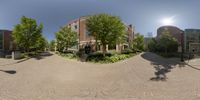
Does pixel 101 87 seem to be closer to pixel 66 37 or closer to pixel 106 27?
pixel 106 27

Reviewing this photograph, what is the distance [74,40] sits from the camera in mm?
35781

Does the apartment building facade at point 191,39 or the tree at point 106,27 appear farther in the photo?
the apartment building facade at point 191,39

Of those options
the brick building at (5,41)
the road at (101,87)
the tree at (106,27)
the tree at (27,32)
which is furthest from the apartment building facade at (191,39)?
the brick building at (5,41)

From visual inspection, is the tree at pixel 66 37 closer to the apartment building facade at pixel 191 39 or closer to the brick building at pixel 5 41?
the brick building at pixel 5 41

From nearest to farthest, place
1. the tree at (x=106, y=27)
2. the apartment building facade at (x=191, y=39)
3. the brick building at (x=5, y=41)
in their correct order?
the tree at (x=106, y=27) < the apartment building facade at (x=191, y=39) < the brick building at (x=5, y=41)

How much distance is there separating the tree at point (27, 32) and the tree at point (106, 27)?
8724 millimetres

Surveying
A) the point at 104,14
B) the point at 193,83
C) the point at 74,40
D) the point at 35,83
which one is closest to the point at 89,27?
the point at 104,14

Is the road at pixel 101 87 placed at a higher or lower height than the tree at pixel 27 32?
lower

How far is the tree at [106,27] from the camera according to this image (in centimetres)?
2433

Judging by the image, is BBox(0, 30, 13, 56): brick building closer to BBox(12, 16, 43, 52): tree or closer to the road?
BBox(12, 16, 43, 52): tree

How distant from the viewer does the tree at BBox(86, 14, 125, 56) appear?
24328 millimetres

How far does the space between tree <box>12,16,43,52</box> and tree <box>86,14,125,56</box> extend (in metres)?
8.72

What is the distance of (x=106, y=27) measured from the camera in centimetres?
2441

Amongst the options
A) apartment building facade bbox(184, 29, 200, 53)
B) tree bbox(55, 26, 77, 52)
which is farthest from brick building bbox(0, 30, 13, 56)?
apartment building facade bbox(184, 29, 200, 53)
